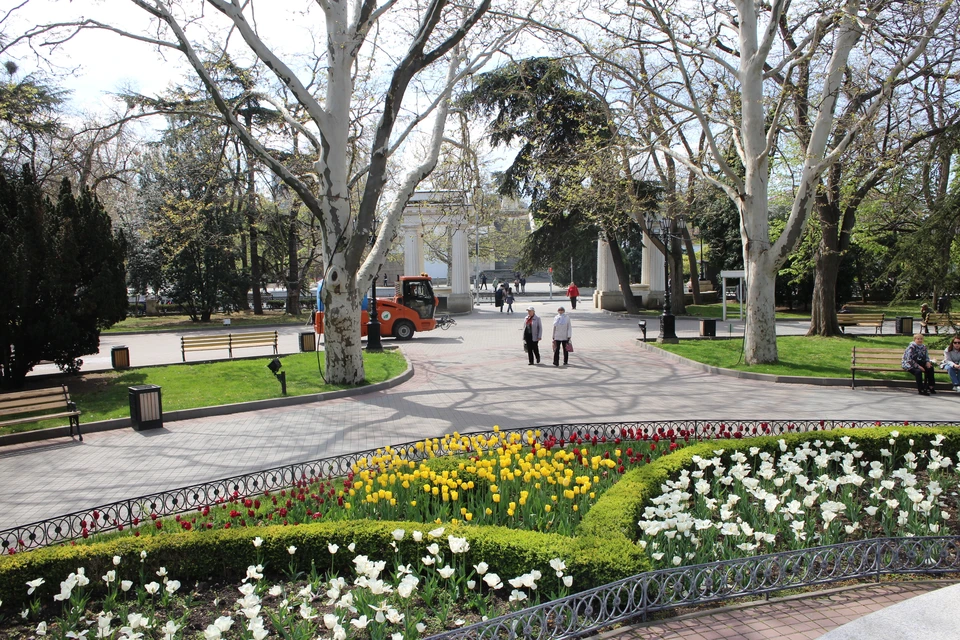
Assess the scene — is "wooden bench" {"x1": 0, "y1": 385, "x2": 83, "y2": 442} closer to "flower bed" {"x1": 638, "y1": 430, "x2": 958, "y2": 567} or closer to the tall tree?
"flower bed" {"x1": 638, "y1": 430, "x2": 958, "y2": 567}

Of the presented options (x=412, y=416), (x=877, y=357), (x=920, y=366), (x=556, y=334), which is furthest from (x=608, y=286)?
(x=412, y=416)

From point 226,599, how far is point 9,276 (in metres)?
10.4

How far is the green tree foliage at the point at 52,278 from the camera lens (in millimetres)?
13141

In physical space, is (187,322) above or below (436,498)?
above

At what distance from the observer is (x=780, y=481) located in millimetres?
5801

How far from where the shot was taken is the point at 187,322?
35.4 m

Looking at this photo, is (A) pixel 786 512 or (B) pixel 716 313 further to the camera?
(B) pixel 716 313

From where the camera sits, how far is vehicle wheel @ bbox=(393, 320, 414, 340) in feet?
82.5

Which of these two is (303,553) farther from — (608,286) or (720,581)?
(608,286)

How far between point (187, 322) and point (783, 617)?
35238 mm

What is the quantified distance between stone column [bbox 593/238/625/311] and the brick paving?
33.1 meters

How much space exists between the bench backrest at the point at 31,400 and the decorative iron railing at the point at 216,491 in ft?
14.2

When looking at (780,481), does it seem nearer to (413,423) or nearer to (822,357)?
(413,423)

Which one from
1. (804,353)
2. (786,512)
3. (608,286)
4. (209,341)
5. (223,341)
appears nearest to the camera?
(786,512)
